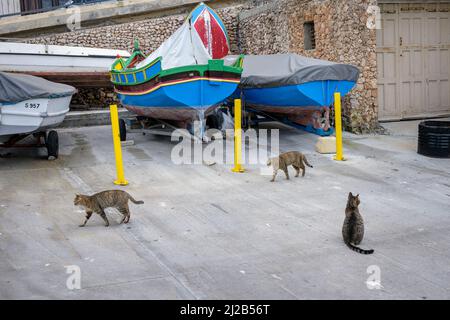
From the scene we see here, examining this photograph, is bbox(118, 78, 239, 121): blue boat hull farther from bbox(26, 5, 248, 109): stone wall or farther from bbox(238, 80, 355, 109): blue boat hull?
bbox(26, 5, 248, 109): stone wall

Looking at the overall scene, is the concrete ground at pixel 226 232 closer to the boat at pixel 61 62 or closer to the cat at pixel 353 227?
the cat at pixel 353 227

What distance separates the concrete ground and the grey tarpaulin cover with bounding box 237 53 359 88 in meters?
1.95

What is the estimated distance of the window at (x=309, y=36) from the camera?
1466cm

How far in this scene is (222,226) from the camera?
6691mm

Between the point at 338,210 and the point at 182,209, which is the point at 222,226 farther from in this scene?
the point at 338,210

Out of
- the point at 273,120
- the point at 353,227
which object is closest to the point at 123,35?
the point at 273,120

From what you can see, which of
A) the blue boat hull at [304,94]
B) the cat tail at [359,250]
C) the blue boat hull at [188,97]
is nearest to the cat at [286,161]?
the blue boat hull at [188,97]

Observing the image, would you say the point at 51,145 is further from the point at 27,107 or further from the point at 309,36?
the point at 309,36

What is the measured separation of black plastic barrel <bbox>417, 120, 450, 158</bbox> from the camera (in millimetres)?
10148

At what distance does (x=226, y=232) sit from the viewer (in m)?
6.47

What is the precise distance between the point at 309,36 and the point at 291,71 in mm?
3399

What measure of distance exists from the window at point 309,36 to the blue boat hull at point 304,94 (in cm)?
279
